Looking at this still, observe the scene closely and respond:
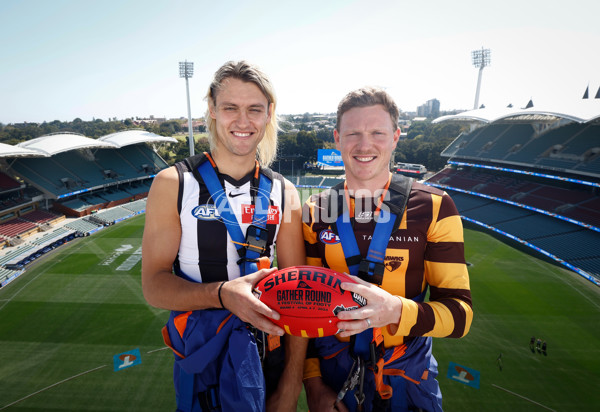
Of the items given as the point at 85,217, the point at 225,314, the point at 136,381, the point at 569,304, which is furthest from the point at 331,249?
the point at 85,217

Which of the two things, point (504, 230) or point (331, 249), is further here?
point (504, 230)

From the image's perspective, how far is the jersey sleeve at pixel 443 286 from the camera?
2.24m

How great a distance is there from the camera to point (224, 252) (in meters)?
2.45

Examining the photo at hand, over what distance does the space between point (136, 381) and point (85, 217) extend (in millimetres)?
26849

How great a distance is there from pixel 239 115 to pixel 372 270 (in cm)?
173

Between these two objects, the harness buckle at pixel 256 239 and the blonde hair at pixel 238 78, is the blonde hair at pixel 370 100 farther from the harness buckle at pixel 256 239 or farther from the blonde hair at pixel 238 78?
the harness buckle at pixel 256 239

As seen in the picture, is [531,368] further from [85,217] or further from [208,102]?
[85,217]

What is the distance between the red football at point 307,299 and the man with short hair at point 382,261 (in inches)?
9.3

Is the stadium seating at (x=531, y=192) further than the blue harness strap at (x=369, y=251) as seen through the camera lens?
Yes

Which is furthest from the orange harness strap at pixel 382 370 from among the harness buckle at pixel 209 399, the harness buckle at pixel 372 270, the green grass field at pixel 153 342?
the green grass field at pixel 153 342

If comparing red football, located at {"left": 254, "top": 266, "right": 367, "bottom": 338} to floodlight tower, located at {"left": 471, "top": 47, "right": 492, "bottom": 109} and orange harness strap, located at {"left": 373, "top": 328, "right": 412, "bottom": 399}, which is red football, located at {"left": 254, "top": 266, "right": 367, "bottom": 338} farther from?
floodlight tower, located at {"left": 471, "top": 47, "right": 492, "bottom": 109}

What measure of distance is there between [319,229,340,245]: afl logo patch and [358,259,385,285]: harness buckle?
1.03 ft

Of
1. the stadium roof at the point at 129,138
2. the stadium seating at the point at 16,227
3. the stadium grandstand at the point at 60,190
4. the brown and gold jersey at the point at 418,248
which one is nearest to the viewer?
the brown and gold jersey at the point at 418,248

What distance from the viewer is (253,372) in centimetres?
208
